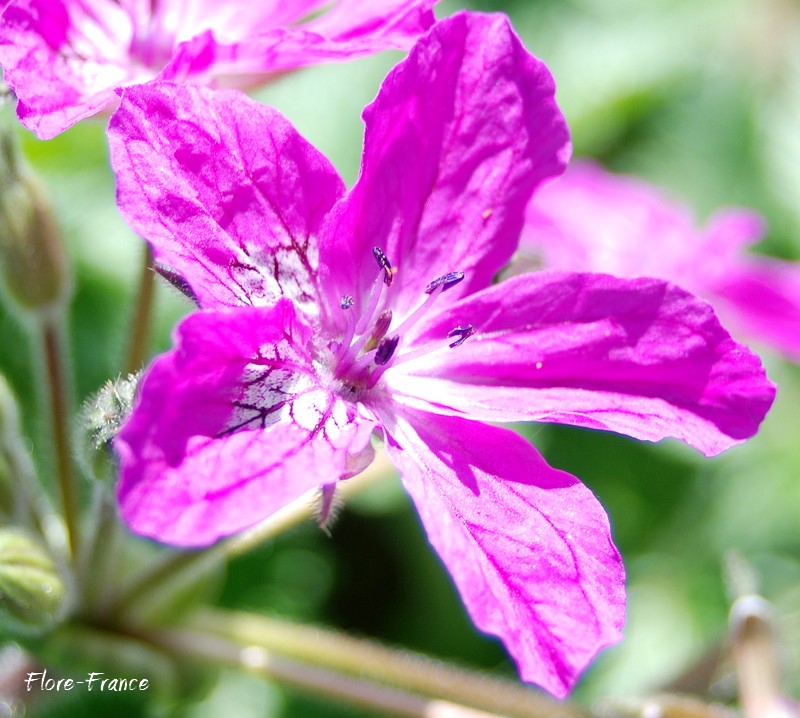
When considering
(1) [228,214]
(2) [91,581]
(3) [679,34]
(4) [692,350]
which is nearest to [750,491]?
(3) [679,34]

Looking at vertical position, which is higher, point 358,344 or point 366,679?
point 358,344

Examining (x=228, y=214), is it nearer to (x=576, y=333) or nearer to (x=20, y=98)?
(x=20, y=98)

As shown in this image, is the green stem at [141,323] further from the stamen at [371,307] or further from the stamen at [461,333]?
the stamen at [461,333]

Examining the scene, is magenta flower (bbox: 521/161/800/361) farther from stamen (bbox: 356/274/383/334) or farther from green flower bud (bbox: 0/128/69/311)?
green flower bud (bbox: 0/128/69/311)

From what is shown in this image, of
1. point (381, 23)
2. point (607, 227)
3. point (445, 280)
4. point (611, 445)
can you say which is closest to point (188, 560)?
point (445, 280)

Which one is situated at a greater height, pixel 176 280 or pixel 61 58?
pixel 61 58

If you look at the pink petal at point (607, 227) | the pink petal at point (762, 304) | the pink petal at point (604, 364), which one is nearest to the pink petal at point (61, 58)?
the pink petal at point (604, 364)

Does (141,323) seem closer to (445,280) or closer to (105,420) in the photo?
(105,420)

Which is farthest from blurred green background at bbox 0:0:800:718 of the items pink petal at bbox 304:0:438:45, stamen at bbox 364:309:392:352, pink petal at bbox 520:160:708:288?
pink petal at bbox 304:0:438:45
